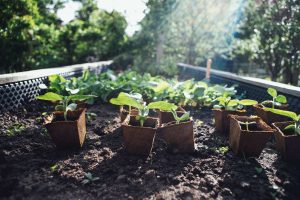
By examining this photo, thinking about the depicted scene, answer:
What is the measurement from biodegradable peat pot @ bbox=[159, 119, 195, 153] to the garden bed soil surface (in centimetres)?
7

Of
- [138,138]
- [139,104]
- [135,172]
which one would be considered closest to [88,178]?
[135,172]

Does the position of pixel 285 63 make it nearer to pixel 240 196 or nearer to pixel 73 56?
pixel 240 196

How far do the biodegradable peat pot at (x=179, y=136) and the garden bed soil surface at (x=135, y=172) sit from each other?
67 millimetres

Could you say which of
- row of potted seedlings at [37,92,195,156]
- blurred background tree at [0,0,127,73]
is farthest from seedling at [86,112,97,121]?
blurred background tree at [0,0,127,73]

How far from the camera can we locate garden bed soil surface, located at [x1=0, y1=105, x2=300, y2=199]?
1.72 m

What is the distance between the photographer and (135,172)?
193cm

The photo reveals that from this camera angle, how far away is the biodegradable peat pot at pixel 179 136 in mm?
2234

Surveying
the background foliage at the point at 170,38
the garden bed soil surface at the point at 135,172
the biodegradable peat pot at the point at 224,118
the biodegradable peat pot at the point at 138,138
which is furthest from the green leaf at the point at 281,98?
the background foliage at the point at 170,38

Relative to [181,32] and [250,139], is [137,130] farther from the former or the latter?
[181,32]

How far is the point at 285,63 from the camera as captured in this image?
547 cm

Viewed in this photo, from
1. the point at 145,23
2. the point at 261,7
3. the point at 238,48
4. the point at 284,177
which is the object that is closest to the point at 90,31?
the point at 145,23

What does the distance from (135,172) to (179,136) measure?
49 cm

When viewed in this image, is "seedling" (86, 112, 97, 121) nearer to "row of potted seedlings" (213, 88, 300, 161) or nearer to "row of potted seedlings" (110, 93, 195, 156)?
"row of potted seedlings" (110, 93, 195, 156)

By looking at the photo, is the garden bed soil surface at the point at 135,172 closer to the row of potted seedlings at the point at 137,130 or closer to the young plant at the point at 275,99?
the row of potted seedlings at the point at 137,130
